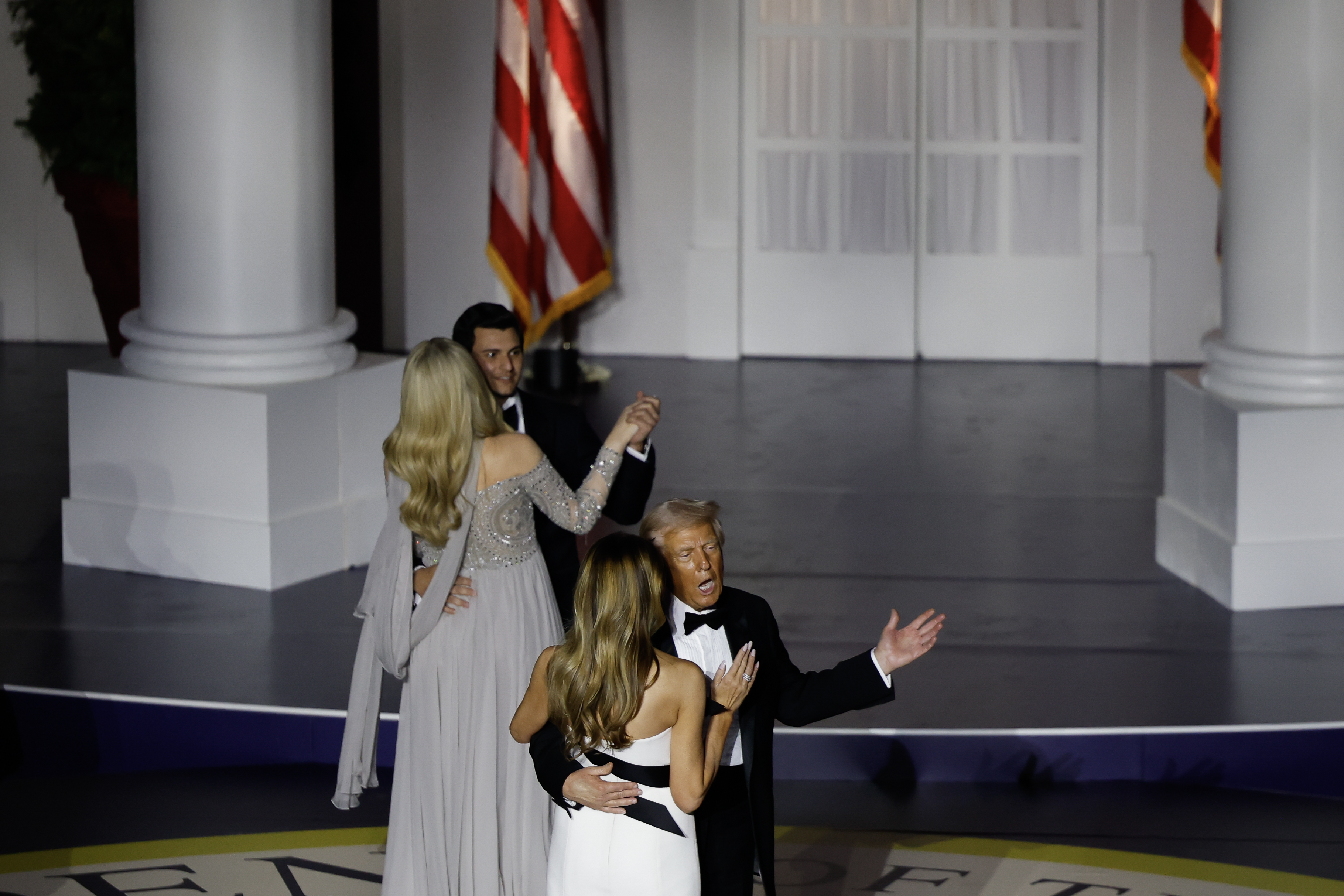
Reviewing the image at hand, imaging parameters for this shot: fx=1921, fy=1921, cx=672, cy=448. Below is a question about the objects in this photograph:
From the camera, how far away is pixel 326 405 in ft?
19.7

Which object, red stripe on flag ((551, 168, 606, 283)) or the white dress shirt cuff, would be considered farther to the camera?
red stripe on flag ((551, 168, 606, 283))

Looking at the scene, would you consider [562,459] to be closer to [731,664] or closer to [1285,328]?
[731,664]

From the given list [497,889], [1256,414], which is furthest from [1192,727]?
[497,889]

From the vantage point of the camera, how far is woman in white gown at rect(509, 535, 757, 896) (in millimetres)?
2766

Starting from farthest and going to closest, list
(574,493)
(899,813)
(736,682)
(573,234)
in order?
(573,234), (899,813), (574,493), (736,682)

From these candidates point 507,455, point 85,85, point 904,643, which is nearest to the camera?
point 904,643

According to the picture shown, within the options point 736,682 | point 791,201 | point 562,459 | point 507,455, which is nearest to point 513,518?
point 507,455

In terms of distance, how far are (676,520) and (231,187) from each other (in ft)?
11.0

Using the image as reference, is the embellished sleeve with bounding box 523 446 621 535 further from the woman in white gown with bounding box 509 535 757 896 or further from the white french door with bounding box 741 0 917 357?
the white french door with bounding box 741 0 917 357

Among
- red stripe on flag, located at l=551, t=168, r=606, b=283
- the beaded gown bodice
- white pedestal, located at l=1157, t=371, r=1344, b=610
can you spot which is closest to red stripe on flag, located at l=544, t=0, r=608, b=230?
red stripe on flag, located at l=551, t=168, r=606, b=283

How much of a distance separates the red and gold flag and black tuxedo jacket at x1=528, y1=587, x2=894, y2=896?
6474mm

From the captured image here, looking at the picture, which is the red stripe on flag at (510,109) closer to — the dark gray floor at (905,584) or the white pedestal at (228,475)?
the dark gray floor at (905,584)

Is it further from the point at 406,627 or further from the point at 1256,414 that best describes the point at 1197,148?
the point at 406,627

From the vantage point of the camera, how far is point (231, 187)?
591 centimetres
